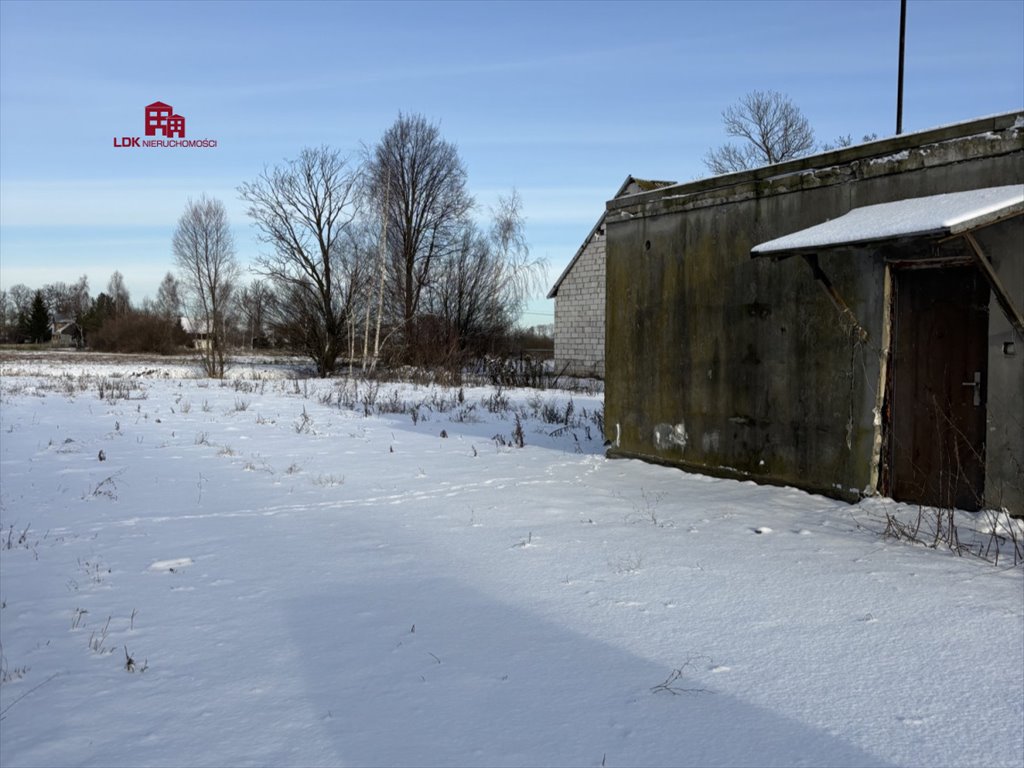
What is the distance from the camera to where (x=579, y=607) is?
4.48 metres

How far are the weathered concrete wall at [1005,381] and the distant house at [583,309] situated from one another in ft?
76.5

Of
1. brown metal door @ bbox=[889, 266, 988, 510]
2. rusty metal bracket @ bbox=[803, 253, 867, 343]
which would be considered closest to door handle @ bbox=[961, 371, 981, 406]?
brown metal door @ bbox=[889, 266, 988, 510]

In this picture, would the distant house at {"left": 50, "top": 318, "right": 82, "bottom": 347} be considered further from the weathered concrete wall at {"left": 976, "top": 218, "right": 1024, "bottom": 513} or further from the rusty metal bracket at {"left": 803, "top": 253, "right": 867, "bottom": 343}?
the weathered concrete wall at {"left": 976, "top": 218, "right": 1024, "bottom": 513}

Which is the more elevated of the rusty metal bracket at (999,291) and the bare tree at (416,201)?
the bare tree at (416,201)

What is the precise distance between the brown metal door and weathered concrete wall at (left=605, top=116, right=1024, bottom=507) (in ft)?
0.72

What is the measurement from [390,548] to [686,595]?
2284 millimetres

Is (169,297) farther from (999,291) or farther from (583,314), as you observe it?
(999,291)

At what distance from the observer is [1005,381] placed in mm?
6141

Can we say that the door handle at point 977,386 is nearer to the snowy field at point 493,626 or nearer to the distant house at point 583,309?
the snowy field at point 493,626

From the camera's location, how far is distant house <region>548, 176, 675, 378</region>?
3033cm

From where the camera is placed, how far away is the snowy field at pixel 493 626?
3.04 metres

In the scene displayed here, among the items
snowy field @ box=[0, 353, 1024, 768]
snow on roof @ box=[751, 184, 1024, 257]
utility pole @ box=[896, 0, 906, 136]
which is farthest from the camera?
utility pole @ box=[896, 0, 906, 136]

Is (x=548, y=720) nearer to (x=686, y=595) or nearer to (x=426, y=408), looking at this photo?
(x=686, y=595)

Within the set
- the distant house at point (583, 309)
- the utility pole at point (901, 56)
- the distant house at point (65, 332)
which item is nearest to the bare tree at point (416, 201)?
the distant house at point (583, 309)
